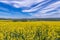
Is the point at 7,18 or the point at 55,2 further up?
the point at 55,2

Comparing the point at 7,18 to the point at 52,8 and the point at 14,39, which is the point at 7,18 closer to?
the point at 14,39

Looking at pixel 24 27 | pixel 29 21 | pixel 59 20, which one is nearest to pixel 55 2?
pixel 59 20

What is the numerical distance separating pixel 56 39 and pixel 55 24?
372 mm

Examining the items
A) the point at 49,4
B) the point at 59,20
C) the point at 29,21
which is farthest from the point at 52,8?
the point at 29,21

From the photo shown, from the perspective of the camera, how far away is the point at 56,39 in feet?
11.8

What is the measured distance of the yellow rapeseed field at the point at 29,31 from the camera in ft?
11.5

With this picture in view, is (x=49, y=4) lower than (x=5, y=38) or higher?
higher

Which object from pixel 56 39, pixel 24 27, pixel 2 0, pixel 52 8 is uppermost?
pixel 2 0

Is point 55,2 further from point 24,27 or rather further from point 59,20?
point 24,27

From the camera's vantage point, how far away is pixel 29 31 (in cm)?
354

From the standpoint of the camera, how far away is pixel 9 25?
3.54 metres

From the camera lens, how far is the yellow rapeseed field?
3512 mm

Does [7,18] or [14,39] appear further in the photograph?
[7,18]

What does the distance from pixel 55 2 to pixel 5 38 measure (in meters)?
1.65
